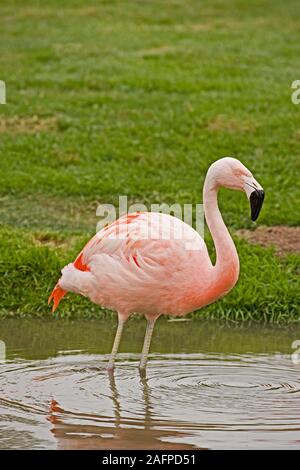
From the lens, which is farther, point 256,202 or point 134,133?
point 134,133

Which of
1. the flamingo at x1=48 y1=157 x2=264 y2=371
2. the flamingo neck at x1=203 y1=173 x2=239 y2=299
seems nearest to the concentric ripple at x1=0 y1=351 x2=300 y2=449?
the flamingo at x1=48 y1=157 x2=264 y2=371

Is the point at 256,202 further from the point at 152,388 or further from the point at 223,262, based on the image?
the point at 152,388

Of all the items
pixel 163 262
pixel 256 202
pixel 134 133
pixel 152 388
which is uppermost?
pixel 134 133

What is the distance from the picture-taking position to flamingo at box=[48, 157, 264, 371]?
21.0 feet

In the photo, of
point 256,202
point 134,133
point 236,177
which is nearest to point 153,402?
point 256,202

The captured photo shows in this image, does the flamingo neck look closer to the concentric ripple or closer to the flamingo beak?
the flamingo beak

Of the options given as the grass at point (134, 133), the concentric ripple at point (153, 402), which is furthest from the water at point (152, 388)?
the grass at point (134, 133)

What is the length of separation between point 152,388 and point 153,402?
36 centimetres

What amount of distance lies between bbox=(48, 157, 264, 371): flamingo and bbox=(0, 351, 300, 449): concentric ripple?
1.05ft

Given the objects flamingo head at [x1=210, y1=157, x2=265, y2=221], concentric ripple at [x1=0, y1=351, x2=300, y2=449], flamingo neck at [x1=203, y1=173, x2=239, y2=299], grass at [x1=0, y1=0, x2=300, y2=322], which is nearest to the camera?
concentric ripple at [x1=0, y1=351, x2=300, y2=449]

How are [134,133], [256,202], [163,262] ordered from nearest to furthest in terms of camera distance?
[256,202] → [163,262] → [134,133]

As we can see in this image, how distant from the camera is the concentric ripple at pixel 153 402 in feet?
17.9

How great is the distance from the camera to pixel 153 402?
619cm

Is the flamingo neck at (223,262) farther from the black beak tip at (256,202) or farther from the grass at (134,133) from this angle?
the grass at (134,133)
